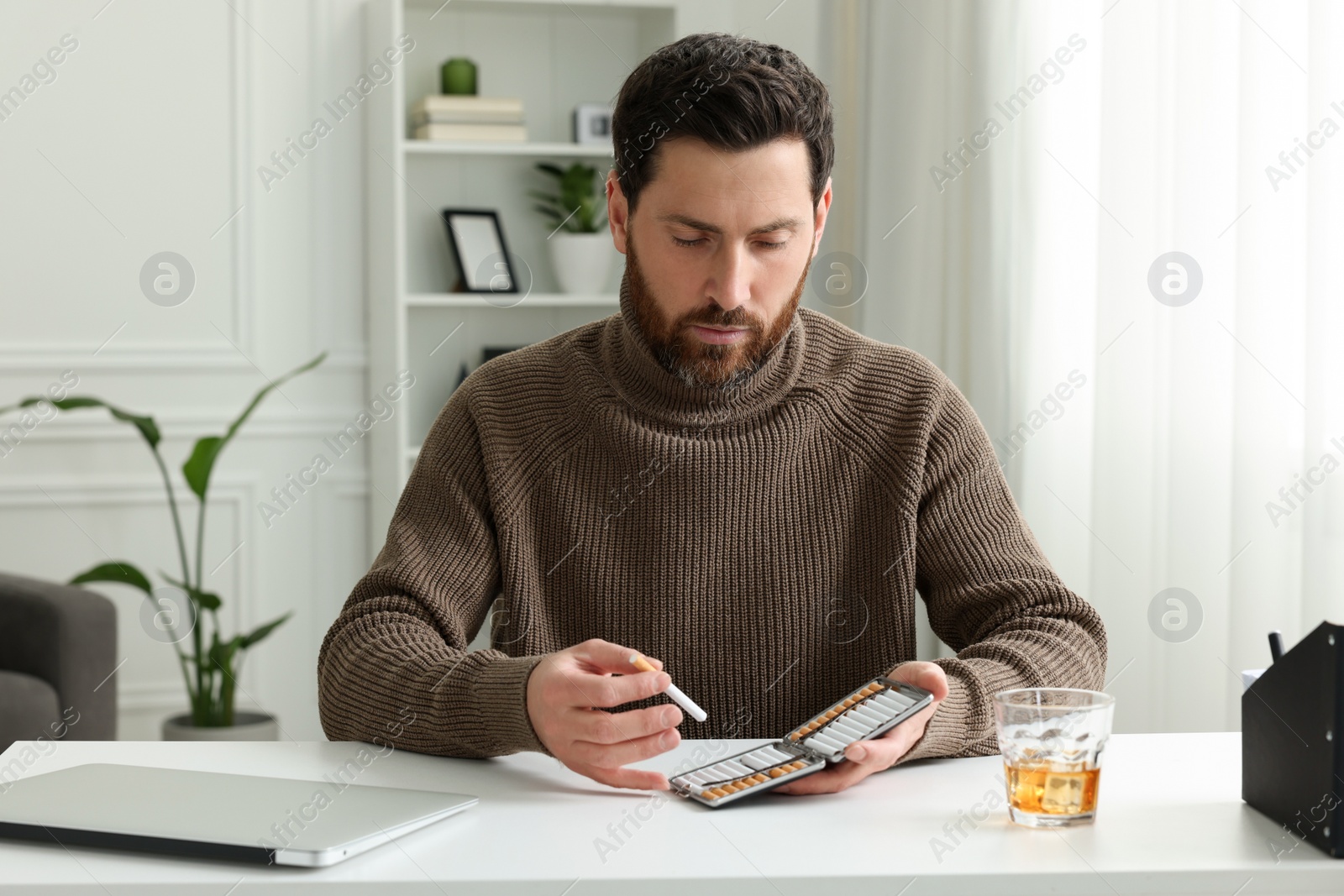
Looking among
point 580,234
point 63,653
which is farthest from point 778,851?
point 580,234

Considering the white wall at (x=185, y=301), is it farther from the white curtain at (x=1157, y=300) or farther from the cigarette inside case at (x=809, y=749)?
the cigarette inside case at (x=809, y=749)

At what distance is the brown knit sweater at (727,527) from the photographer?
1.46m

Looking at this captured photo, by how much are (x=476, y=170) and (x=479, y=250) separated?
24 centimetres

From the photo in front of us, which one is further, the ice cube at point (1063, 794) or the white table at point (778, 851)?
the ice cube at point (1063, 794)

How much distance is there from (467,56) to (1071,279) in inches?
71.6

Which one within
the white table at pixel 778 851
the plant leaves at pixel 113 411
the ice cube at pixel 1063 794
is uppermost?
the ice cube at pixel 1063 794

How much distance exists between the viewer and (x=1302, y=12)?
1809 mm

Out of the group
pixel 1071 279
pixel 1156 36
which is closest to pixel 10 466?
pixel 1071 279

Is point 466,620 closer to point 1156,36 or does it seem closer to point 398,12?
point 1156,36

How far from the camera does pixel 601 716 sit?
103 cm

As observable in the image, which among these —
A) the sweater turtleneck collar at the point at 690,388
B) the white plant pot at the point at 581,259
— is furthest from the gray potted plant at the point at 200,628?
the sweater turtleneck collar at the point at 690,388

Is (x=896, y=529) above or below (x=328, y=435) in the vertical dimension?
above

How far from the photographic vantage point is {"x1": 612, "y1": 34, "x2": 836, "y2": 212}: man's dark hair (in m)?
1.38

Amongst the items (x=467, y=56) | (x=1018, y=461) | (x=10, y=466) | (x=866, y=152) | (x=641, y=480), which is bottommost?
(x=10, y=466)
